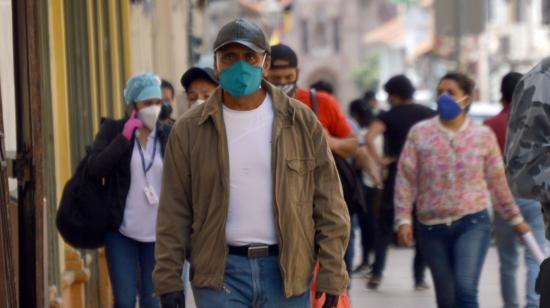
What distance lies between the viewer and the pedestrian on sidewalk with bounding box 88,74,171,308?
8.35m

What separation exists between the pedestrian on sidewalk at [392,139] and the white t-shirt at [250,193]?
7.16 m

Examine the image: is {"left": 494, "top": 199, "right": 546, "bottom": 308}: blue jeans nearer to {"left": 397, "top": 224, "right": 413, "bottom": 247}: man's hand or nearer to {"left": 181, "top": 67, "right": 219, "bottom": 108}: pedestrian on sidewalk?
{"left": 397, "top": 224, "right": 413, "bottom": 247}: man's hand

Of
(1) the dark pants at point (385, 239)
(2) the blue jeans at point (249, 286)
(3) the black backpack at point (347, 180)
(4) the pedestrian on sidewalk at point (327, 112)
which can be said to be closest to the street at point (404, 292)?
(1) the dark pants at point (385, 239)

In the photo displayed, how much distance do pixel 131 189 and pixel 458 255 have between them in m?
1.85

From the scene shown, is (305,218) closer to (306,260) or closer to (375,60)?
(306,260)

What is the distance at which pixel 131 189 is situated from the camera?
8.44 metres

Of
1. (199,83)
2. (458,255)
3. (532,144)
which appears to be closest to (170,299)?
(532,144)

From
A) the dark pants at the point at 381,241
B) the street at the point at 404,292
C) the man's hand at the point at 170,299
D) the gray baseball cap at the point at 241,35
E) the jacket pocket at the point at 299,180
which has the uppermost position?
the gray baseball cap at the point at 241,35

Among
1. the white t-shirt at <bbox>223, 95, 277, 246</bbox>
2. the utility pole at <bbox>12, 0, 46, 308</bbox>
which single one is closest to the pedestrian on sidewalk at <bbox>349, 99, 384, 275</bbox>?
the utility pole at <bbox>12, 0, 46, 308</bbox>

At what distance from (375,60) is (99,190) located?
355ft

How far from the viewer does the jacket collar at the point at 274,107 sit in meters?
5.92

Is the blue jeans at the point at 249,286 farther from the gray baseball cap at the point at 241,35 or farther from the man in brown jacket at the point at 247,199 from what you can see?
the gray baseball cap at the point at 241,35

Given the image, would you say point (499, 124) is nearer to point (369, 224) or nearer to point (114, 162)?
point (369, 224)

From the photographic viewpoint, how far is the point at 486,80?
239 ft
